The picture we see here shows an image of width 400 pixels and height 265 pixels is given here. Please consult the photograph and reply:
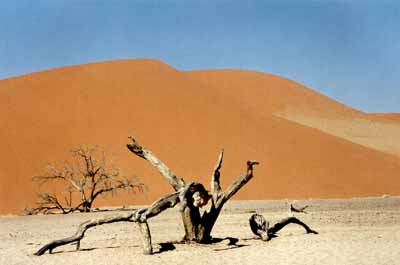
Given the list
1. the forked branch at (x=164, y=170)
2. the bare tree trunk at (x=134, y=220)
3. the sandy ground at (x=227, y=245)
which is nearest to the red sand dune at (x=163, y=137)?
the sandy ground at (x=227, y=245)

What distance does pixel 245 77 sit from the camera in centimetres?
8856

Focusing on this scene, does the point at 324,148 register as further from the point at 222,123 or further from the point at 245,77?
the point at 245,77

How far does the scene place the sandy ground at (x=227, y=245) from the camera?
10.7 m

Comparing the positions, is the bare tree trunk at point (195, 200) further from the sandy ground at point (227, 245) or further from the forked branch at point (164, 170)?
the sandy ground at point (227, 245)

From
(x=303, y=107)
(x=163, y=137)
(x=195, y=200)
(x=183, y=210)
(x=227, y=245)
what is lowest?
(x=227, y=245)

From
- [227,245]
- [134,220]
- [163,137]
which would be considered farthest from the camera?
[163,137]

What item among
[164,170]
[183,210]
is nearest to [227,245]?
[183,210]

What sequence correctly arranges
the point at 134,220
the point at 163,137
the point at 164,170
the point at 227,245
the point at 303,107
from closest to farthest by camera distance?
the point at 134,220, the point at 227,245, the point at 164,170, the point at 163,137, the point at 303,107

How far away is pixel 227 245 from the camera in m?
12.6

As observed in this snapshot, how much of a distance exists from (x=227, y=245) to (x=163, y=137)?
2595cm

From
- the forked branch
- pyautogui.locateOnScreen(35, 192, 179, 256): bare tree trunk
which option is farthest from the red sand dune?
pyautogui.locateOnScreen(35, 192, 179, 256): bare tree trunk

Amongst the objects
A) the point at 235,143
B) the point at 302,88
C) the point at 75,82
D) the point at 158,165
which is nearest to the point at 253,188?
the point at 235,143

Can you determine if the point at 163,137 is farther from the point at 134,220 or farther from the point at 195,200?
the point at 134,220

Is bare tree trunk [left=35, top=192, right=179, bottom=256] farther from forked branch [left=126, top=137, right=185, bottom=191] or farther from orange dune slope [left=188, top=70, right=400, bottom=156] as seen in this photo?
orange dune slope [left=188, top=70, right=400, bottom=156]
